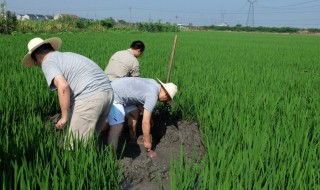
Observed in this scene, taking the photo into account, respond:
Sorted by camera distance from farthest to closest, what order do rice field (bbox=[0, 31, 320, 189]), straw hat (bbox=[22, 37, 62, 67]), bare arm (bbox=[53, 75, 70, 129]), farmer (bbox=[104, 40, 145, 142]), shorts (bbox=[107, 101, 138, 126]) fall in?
farmer (bbox=[104, 40, 145, 142])
shorts (bbox=[107, 101, 138, 126])
straw hat (bbox=[22, 37, 62, 67])
bare arm (bbox=[53, 75, 70, 129])
rice field (bbox=[0, 31, 320, 189])

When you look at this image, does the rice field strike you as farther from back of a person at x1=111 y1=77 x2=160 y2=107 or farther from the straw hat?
back of a person at x1=111 y1=77 x2=160 y2=107

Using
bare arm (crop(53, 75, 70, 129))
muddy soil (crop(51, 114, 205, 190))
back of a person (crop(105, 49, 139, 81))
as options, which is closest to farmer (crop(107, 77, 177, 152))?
muddy soil (crop(51, 114, 205, 190))

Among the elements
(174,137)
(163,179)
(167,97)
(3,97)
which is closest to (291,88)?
(174,137)

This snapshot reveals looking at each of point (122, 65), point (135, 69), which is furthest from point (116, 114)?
point (135, 69)

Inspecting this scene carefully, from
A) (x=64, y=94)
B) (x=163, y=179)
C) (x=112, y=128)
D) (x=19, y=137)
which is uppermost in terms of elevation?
(x=64, y=94)

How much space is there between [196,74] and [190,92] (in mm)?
1666

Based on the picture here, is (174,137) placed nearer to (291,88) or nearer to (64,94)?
(64,94)

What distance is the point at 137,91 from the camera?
10.0 feet

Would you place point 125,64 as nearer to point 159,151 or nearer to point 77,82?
point 159,151

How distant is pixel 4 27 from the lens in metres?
15.1

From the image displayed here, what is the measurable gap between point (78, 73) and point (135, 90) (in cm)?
67

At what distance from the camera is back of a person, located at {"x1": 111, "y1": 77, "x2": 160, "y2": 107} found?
2.96 m

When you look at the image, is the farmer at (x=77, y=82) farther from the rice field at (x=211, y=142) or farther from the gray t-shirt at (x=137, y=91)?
the gray t-shirt at (x=137, y=91)

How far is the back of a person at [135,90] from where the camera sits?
9.73 ft
